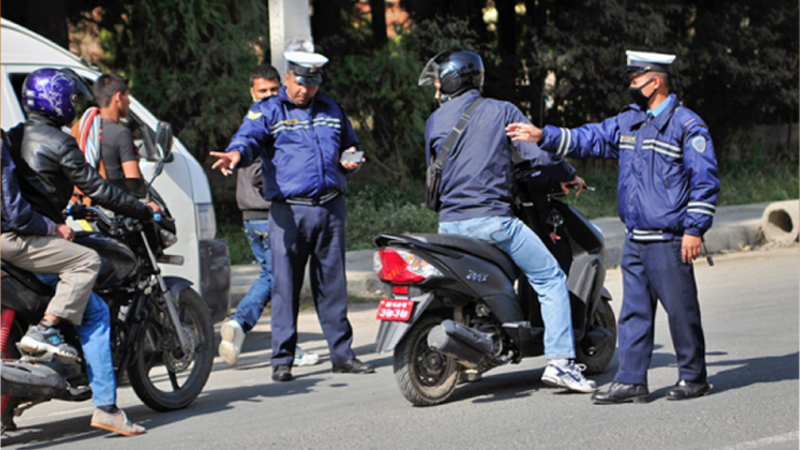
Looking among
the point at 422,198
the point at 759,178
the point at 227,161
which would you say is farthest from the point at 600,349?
the point at 759,178

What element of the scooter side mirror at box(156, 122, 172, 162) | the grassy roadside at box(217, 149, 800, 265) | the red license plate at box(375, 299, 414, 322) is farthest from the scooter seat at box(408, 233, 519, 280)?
the grassy roadside at box(217, 149, 800, 265)

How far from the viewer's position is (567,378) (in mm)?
5504

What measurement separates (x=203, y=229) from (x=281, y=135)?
144cm

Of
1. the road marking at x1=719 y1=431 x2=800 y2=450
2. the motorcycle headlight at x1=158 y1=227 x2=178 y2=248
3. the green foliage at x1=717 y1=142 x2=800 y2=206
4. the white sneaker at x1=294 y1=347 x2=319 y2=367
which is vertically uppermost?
the motorcycle headlight at x1=158 y1=227 x2=178 y2=248

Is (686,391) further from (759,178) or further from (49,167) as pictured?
(759,178)

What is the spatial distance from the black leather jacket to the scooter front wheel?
5.76ft

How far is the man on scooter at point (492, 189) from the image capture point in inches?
214

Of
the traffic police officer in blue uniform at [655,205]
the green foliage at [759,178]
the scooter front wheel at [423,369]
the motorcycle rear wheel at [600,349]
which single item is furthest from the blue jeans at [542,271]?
the green foliage at [759,178]

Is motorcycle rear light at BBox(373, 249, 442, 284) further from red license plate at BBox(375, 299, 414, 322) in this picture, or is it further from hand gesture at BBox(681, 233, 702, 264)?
hand gesture at BBox(681, 233, 702, 264)

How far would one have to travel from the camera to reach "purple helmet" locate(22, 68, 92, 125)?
15.8ft

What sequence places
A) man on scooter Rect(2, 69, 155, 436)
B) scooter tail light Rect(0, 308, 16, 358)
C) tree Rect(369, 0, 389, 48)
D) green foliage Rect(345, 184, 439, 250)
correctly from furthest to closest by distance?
tree Rect(369, 0, 389, 48) → green foliage Rect(345, 184, 439, 250) → man on scooter Rect(2, 69, 155, 436) → scooter tail light Rect(0, 308, 16, 358)

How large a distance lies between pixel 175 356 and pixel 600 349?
2.58m

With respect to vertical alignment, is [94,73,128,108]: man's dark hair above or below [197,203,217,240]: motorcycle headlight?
above

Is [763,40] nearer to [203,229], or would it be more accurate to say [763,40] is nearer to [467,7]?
[467,7]
